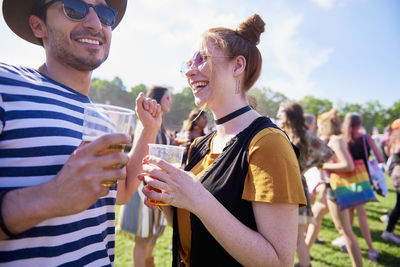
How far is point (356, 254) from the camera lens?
409 cm

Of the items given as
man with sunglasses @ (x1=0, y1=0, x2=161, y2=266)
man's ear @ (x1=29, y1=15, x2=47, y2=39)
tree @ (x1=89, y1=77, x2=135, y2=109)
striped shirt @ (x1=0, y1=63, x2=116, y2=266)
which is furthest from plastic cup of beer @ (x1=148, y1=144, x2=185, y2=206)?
tree @ (x1=89, y1=77, x2=135, y2=109)

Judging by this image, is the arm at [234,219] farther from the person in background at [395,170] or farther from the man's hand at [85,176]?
the person in background at [395,170]

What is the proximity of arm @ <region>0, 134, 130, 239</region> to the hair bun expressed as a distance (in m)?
1.56

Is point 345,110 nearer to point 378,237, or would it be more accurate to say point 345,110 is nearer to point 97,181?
point 378,237

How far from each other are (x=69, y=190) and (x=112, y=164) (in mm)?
205

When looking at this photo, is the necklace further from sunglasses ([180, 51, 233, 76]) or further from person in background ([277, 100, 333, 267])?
person in background ([277, 100, 333, 267])

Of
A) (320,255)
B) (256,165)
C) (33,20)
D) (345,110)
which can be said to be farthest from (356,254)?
(345,110)

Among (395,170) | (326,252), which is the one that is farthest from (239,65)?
(395,170)

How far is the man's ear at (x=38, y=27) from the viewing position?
5.53 ft

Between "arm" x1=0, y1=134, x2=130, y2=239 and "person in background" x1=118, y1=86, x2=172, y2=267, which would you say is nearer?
"arm" x1=0, y1=134, x2=130, y2=239

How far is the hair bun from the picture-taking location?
203 cm

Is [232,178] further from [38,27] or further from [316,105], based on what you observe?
[316,105]

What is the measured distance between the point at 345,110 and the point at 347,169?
332ft

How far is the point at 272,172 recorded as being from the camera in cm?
144
